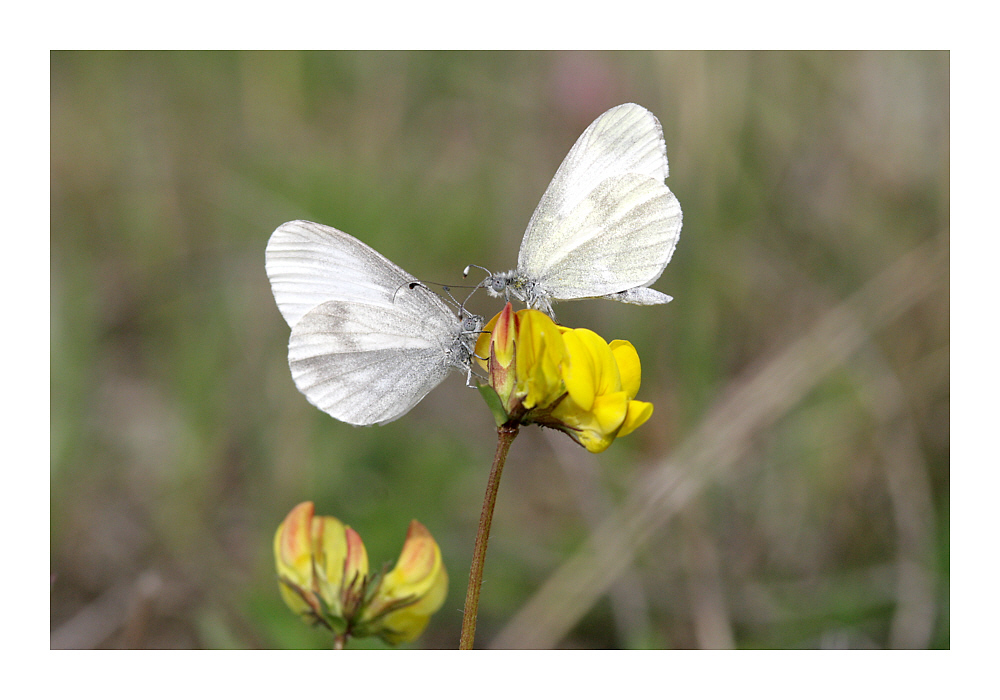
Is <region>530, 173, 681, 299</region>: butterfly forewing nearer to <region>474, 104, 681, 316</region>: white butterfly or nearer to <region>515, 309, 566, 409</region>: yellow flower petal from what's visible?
<region>474, 104, 681, 316</region>: white butterfly

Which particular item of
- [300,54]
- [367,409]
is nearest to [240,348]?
[300,54]

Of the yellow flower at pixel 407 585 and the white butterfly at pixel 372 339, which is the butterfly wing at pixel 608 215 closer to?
the white butterfly at pixel 372 339

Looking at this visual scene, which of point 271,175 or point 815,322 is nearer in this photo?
point 815,322

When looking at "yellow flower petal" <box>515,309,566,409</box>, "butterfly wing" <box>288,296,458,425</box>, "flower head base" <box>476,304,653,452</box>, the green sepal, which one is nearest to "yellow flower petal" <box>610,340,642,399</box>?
"flower head base" <box>476,304,653,452</box>

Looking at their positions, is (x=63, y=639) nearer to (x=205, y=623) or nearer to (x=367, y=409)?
(x=205, y=623)

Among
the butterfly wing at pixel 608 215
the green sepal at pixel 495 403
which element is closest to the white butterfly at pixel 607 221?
the butterfly wing at pixel 608 215

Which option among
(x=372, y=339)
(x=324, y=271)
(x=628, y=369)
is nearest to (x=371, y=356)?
(x=372, y=339)

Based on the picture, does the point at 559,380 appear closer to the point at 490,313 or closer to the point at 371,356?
the point at 371,356
